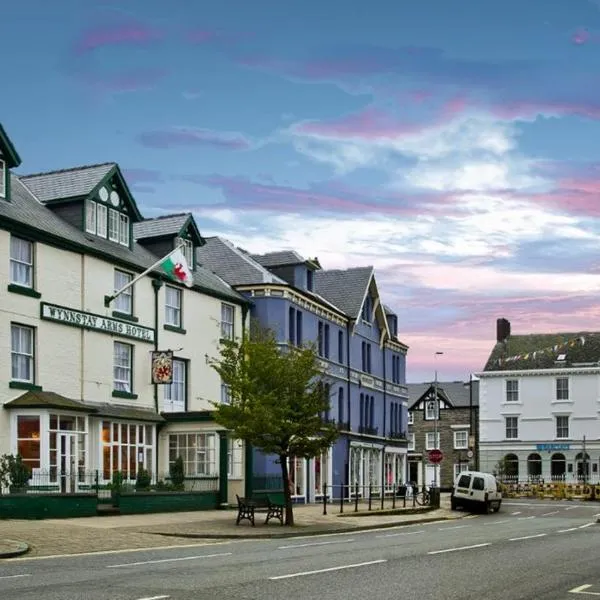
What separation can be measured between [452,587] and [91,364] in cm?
2392

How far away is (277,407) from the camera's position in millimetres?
32000

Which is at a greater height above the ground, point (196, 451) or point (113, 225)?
point (113, 225)

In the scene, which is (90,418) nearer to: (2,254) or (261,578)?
(2,254)

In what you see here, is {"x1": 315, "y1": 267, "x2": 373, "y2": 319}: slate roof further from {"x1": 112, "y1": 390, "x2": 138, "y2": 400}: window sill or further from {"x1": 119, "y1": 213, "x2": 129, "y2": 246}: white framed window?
{"x1": 112, "y1": 390, "x2": 138, "y2": 400}: window sill

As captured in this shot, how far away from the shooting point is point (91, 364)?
122ft

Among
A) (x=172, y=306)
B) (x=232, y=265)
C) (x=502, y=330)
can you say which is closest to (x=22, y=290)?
(x=172, y=306)

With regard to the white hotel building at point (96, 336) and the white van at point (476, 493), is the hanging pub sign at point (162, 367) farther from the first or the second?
the white van at point (476, 493)

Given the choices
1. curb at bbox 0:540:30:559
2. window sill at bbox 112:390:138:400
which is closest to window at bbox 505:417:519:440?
window sill at bbox 112:390:138:400

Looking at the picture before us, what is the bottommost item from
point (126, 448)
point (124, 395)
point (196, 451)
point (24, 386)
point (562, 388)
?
point (196, 451)

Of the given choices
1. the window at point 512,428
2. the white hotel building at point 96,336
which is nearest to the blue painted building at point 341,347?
the white hotel building at point 96,336

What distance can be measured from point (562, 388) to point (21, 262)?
204 ft

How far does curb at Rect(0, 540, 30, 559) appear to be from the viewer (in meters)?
20.4

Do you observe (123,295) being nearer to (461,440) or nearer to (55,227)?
(55,227)

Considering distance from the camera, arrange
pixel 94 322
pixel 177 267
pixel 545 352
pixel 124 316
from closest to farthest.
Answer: pixel 94 322, pixel 124 316, pixel 177 267, pixel 545 352
